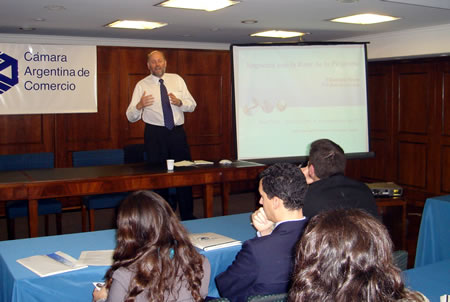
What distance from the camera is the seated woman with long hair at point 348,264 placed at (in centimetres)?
110

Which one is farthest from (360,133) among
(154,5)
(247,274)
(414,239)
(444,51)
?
(247,274)

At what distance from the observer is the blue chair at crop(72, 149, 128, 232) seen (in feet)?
16.4

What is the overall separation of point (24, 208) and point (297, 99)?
9.02 ft

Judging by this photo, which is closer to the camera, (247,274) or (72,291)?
(247,274)

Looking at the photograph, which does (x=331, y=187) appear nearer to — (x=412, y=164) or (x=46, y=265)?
(x=46, y=265)

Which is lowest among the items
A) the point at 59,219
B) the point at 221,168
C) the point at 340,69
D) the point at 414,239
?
the point at 414,239

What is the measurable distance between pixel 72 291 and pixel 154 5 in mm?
3060

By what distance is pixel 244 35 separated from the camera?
7051mm

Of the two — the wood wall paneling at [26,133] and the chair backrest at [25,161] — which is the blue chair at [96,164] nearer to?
the chair backrest at [25,161]

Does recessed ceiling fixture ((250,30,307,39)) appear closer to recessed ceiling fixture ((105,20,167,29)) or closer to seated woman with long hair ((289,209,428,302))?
recessed ceiling fixture ((105,20,167,29))

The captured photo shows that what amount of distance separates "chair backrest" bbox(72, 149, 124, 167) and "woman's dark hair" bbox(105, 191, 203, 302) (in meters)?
3.38

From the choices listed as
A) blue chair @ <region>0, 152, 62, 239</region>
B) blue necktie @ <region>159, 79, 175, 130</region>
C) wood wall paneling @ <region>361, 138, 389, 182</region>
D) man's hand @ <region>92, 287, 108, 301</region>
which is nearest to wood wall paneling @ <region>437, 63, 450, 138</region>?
wood wall paneling @ <region>361, 138, 389, 182</region>

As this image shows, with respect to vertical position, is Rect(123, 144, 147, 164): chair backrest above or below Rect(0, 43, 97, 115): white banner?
below

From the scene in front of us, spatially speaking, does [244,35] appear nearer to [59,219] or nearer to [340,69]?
[340,69]
